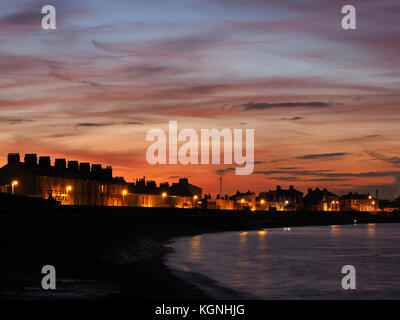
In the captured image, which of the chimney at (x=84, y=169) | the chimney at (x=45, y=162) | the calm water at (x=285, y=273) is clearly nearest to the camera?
the calm water at (x=285, y=273)

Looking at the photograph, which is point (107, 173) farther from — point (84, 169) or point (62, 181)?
point (62, 181)

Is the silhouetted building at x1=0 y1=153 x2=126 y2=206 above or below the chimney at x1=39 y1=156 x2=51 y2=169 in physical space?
below

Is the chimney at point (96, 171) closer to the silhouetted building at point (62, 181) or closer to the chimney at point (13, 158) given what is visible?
the silhouetted building at point (62, 181)

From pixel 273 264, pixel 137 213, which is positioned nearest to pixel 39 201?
pixel 137 213

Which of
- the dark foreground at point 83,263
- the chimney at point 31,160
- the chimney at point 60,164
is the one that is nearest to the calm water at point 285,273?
the dark foreground at point 83,263

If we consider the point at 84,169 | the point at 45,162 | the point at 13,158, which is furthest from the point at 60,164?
the point at 13,158

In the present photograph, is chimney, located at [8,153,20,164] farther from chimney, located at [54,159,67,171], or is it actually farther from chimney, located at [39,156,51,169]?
chimney, located at [54,159,67,171]

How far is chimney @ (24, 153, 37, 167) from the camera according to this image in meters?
115

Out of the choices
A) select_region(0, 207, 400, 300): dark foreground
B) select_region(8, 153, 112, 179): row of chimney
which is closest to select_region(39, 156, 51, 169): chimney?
select_region(8, 153, 112, 179): row of chimney

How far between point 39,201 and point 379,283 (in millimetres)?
57882

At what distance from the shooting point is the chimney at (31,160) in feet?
379

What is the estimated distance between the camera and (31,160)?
383 ft

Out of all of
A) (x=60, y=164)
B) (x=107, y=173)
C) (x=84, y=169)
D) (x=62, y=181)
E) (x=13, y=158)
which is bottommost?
(x=62, y=181)
